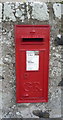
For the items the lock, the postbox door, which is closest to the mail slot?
the postbox door

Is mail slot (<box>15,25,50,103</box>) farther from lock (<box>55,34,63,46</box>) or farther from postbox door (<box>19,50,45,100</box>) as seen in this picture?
lock (<box>55,34,63,46</box>)

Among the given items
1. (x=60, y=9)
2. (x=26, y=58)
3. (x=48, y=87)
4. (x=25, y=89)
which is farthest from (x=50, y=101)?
(x=60, y=9)

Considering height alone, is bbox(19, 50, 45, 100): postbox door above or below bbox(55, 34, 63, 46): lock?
below

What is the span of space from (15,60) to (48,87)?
65 cm

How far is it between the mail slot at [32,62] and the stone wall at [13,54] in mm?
97

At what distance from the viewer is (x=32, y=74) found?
272 centimetres

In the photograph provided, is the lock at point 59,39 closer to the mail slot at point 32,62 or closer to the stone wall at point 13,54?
the stone wall at point 13,54

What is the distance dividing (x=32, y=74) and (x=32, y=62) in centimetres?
18

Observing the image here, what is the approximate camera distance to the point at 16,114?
2885 millimetres

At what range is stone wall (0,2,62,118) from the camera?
8.70ft

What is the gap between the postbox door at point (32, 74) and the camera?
8.70ft

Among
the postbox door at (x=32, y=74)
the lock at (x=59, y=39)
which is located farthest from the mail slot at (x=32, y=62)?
the lock at (x=59, y=39)

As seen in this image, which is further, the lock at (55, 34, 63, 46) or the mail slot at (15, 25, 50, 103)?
the lock at (55, 34, 63, 46)

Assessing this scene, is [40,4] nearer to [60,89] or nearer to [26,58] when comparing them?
[26,58]
